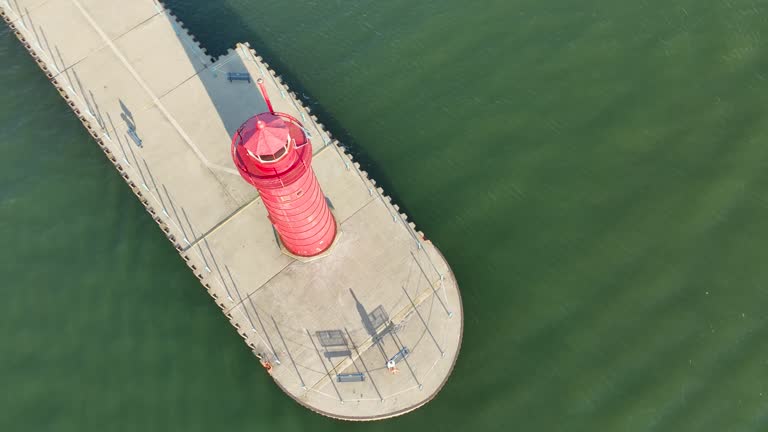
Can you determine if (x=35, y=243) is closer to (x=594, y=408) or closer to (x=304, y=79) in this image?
(x=304, y=79)

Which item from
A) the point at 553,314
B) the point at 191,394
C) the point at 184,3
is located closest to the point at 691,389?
the point at 553,314

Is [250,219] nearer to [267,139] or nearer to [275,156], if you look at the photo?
[275,156]

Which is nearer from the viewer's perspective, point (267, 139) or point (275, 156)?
point (267, 139)

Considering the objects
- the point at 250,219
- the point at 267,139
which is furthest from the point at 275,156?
the point at 250,219

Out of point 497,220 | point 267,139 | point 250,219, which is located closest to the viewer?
point 267,139

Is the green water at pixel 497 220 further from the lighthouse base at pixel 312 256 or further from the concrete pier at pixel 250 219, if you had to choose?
the lighthouse base at pixel 312 256

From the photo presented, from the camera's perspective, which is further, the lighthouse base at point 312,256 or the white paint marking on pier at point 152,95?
the white paint marking on pier at point 152,95

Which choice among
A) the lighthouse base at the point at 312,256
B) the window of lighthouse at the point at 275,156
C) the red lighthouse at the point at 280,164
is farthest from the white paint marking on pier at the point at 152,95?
the window of lighthouse at the point at 275,156
